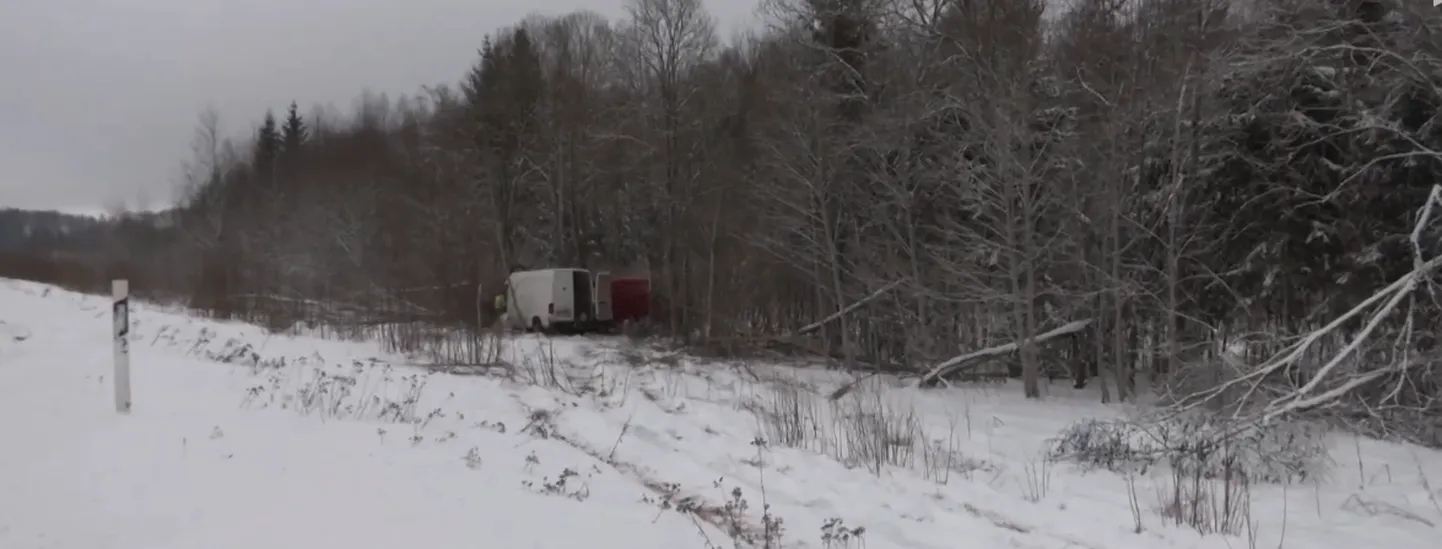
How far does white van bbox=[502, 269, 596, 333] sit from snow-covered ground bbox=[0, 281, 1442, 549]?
50.1 ft

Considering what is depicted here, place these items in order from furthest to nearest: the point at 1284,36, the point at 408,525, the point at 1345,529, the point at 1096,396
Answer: the point at 1096,396 < the point at 1284,36 < the point at 1345,529 < the point at 408,525

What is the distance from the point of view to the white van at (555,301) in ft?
91.0

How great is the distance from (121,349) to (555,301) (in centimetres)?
2044

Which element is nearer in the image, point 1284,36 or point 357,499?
point 357,499

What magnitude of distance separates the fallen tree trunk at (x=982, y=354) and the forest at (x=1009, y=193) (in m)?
0.16

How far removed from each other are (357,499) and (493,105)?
29.7 metres

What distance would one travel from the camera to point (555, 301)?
2772 cm

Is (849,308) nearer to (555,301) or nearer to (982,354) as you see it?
(982,354)

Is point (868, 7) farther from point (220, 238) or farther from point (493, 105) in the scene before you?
point (220, 238)

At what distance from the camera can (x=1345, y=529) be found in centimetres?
672

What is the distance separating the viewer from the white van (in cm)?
2775

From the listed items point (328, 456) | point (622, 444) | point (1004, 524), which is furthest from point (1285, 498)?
point (328, 456)

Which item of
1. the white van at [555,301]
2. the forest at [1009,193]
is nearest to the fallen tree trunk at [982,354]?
the forest at [1009,193]

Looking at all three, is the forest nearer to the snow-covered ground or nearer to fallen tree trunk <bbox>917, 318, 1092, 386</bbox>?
fallen tree trunk <bbox>917, 318, 1092, 386</bbox>
